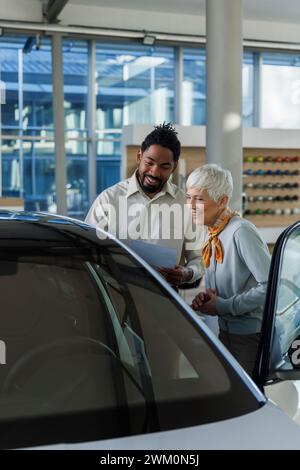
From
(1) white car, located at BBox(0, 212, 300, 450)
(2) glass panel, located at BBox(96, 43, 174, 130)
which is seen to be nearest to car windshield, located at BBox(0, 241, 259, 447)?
(1) white car, located at BBox(0, 212, 300, 450)

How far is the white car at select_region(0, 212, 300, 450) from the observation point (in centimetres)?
133

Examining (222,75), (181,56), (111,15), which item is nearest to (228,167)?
(222,75)

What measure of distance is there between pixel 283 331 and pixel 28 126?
14515mm

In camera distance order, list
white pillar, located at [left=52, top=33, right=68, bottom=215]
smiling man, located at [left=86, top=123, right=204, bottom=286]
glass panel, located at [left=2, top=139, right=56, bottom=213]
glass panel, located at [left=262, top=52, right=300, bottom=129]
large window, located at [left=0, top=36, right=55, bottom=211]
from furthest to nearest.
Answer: glass panel, located at [left=262, top=52, right=300, bottom=129] → glass panel, located at [left=2, top=139, right=56, bottom=213] → large window, located at [left=0, top=36, right=55, bottom=211] → white pillar, located at [left=52, top=33, right=68, bottom=215] → smiling man, located at [left=86, top=123, right=204, bottom=286]

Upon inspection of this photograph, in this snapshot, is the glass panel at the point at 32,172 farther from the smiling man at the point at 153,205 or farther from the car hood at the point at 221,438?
the car hood at the point at 221,438

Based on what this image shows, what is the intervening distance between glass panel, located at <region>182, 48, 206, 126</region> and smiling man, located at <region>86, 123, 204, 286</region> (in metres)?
13.8

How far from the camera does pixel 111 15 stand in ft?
48.1

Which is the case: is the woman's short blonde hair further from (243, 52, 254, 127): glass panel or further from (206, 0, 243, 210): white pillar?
(243, 52, 254, 127): glass panel

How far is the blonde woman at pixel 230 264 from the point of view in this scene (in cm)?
269

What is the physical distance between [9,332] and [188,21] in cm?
1432

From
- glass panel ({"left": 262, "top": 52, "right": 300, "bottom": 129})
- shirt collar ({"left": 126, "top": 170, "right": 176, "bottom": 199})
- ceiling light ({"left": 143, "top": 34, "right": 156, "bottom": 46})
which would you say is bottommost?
shirt collar ({"left": 126, "top": 170, "right": 176, "bottom": 199})

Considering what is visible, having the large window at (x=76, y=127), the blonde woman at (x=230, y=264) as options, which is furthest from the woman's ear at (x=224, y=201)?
the large window at (x=76, y=127)

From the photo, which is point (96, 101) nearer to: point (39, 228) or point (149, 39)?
point (149, 39)

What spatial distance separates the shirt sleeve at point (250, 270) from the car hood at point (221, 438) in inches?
50.7
